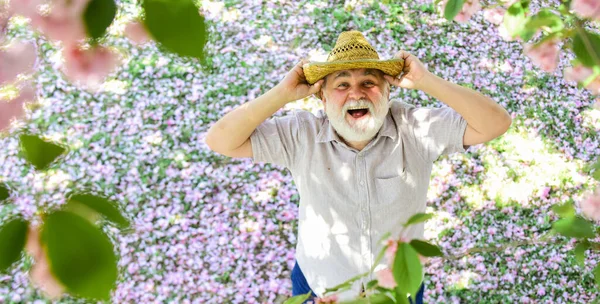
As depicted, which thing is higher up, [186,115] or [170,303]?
[186,115]

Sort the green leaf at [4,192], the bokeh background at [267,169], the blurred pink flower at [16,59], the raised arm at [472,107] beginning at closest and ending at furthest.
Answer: the blurred pink flower at [16,59], the green leaf at [4,192], the raised arm at [472,107], the bokeh background at [267,169]

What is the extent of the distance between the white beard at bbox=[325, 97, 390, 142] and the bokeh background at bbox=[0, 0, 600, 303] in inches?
60.9

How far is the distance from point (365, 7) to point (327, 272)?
13.3 feet

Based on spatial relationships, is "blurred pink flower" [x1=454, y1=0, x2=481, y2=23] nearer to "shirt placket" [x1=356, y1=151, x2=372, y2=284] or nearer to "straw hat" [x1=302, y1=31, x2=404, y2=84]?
"straw hat" [x1=302, y1=31, x2=404, y2=84]

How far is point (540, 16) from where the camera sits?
808 millimetres

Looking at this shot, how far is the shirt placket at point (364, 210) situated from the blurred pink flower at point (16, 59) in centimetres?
130

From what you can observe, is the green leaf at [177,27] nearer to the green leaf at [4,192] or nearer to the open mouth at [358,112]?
the green leaf at [4,192]

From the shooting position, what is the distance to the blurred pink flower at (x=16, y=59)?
42cm

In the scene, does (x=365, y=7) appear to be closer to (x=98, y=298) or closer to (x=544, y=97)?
(x=544, y=97)

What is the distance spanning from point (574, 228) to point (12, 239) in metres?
0.83

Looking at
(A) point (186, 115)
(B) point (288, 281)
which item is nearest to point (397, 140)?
(B) point (288, 281)

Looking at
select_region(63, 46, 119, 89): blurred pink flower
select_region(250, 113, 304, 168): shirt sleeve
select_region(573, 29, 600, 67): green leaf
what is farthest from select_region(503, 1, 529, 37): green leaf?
select_region(63, 46, 119, 89): blurred pink flower

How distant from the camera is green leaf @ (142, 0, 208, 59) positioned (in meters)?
0.34

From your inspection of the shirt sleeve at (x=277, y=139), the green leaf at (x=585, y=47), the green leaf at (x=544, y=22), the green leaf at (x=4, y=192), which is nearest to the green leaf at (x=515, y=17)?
the green leaf at (x=544, y=22)
